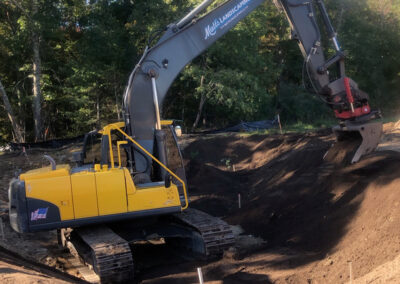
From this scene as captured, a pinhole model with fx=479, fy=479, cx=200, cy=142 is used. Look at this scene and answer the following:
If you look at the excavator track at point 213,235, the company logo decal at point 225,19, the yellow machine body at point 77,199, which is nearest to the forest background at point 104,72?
the company logo decal at point 225,19

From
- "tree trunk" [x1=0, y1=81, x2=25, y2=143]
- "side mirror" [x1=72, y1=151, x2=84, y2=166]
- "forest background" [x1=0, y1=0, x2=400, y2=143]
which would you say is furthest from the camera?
"forest background" [x1=0, y1=0, x2=400, y2=143]

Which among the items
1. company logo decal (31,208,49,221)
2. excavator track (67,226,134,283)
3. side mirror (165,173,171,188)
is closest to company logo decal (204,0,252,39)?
side mirror (165,173,171,188)

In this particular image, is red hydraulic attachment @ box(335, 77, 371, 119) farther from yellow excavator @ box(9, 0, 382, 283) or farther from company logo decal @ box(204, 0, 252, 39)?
company logo decal @ box(204, 0, 252, 39)

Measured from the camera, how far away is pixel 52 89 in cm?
2912

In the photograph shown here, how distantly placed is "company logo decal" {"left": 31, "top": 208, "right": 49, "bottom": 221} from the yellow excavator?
0.05 ft

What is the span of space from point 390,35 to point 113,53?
22.5 m

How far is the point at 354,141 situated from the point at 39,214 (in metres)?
6.66

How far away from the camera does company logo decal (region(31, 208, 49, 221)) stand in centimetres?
764

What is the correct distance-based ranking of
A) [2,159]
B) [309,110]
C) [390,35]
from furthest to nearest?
[390,35]
[309,110]
[2,159]

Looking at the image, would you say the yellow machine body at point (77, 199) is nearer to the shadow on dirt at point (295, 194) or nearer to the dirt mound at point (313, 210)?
the dirt mound at point (313, 210)

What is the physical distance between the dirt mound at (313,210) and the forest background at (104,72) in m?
11.3

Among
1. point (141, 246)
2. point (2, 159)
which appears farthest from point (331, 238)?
point (2, 159)

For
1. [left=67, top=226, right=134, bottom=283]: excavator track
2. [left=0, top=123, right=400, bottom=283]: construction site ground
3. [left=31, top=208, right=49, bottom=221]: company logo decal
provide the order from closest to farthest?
[left=0, top=123, right=400, bottom=283]: construction site ground → [left=67, top=226, right=134, bottom=283]: excavator track → [left=31, top=208, right=49, bottom=221]: company logo decal

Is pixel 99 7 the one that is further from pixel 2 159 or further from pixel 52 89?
pixel 2 159
